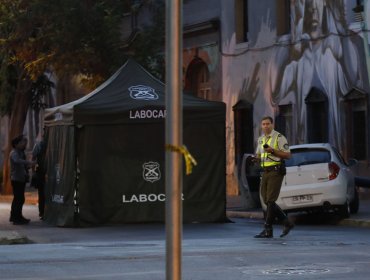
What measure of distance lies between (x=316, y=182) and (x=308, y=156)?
0.61 meters

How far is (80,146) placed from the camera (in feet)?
57.2

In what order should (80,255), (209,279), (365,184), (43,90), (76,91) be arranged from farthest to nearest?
(76,91)
(43,90)
(365,184)
(80,255)
(209,279)

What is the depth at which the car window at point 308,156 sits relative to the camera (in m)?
19.0

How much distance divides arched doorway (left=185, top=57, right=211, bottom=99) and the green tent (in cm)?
1559

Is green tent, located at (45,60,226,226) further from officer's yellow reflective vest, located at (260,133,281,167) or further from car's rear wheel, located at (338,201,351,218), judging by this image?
officer's yellow reflective vest, located at (260,133,281,167)

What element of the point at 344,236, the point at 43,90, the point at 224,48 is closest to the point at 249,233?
the point at 344,236

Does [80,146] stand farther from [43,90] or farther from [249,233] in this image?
[43,90]

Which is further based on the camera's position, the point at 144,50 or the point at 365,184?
the point at 144,50

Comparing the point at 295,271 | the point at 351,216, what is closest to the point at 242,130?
the point at 351,216

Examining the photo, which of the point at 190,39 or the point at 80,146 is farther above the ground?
the point at 190,39

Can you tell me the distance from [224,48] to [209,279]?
73.6 ft

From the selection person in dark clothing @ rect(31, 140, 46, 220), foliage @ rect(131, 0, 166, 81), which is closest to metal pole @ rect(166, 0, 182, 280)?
person in dark clothing @ rect(31, 140, 46, 220)

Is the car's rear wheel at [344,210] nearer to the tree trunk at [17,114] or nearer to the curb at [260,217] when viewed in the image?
the curb at [260,217]

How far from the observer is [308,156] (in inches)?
754
